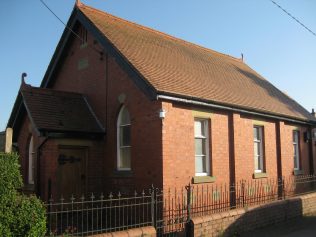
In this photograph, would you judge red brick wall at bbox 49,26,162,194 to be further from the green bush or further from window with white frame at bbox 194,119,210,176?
the green bush

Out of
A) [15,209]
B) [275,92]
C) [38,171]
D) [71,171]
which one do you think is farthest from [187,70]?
[15,209]

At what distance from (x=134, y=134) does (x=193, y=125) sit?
188 centimetres

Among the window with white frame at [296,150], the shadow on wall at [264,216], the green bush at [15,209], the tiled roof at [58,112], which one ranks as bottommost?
the shadow on wall at [264,216]

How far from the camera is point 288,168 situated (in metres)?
17.5

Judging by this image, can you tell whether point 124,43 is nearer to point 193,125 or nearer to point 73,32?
point 73,32

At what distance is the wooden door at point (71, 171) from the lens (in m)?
12.9

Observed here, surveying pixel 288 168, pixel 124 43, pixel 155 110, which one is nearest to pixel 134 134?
pixel 155 110

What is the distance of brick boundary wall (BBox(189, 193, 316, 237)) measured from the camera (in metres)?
9.77

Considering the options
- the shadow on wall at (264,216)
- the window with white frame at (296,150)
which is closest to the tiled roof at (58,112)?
Result: the shadow on wall at (264,216)

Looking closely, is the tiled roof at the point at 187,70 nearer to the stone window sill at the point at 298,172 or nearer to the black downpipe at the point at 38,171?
the stone window sill at the point at 298,172

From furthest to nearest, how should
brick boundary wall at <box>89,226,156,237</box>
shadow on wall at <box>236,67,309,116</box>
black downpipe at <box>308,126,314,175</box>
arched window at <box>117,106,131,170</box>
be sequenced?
black downpipe at <box>308,126,314,175</box> < shadow on wall at <box>236,67,309,116</box> < arched window at <box>117,106,131,170</box> < brick boundary wall at <box>89,226,156,237</box>

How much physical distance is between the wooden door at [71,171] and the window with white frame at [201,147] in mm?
3720

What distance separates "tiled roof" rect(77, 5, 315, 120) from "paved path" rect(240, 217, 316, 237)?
426cm

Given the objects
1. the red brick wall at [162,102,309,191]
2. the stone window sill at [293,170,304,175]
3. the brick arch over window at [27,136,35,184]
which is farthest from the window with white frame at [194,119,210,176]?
the stone window sill at [293,170,304,175]
